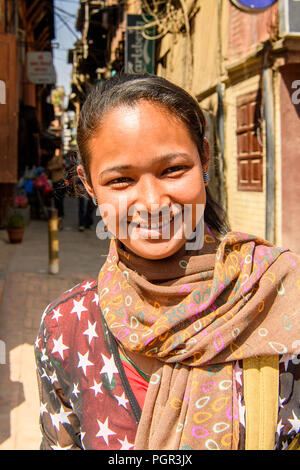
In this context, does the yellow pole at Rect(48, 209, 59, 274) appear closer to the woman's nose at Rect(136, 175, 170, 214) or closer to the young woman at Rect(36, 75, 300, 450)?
the young woman at Rect(36, 75, 300, 450)

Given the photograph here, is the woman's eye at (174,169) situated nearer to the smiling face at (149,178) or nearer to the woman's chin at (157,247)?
the smiling face at (149,178)

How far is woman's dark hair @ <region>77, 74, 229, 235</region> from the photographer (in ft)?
3.67

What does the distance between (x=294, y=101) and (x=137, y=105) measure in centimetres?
620

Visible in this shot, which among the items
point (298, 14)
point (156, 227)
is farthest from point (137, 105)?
point (298, 14)

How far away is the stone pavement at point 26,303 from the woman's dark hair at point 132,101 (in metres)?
2.69

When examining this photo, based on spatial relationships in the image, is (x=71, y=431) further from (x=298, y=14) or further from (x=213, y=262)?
(x=298, y=14)

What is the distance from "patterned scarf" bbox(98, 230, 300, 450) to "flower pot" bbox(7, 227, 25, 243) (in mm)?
8636

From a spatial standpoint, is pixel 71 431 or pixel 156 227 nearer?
pixel 156 227

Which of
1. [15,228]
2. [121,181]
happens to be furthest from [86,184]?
[15,228]

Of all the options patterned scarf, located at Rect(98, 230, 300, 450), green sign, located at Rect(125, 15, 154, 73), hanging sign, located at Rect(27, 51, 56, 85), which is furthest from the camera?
hanging sign, located at Rect(27, 51, 56, 85)

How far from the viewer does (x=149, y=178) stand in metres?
1.08

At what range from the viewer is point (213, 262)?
1.15 metres

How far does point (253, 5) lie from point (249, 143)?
2.18 meters

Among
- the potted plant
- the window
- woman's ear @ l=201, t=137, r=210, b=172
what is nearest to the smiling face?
woman's ear @ l=201, t=137, r=210, b=172
